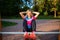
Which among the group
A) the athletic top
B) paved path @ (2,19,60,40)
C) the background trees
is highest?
the background trees

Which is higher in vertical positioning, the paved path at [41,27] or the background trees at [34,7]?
the background trees at [34,7]

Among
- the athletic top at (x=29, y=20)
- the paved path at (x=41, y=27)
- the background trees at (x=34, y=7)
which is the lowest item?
the paved path at (x=41, y=27)

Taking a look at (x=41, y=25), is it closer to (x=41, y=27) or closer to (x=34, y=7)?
(x=41, y=27)

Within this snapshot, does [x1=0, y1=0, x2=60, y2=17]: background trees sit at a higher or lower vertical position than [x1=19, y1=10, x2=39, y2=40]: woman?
higher

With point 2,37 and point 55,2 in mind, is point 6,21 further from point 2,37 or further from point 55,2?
point 55,2

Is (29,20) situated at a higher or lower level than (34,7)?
lower

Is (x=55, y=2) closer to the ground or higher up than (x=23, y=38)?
higher up

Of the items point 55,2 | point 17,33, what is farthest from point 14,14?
point 55,2

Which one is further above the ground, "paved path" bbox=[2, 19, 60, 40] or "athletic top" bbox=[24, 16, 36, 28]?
"athletic top" bbox=[24, 16, 36, 28]

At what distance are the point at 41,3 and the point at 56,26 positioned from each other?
0.29 meters

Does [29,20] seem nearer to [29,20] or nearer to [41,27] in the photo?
[29,20]

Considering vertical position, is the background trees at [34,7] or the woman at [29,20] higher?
the background trees at [34,7]

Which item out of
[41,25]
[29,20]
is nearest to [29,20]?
[29,20]

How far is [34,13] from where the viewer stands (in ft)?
4.88
